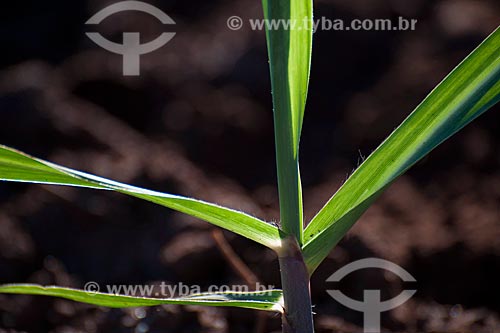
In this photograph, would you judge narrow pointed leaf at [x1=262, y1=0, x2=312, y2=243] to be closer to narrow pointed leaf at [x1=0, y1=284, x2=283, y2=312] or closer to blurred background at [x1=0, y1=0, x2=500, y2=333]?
narrow pointed leaf at [x1=0, y1=284, x2=283, y2=312]

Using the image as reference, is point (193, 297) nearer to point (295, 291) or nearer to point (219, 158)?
point (295, 291)

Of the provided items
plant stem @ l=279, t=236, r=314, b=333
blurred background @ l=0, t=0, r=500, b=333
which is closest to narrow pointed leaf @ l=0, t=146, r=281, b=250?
plant stem @ l=279, t=236, r=314, b=333

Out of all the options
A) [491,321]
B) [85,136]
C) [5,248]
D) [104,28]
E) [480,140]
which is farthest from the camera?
[104,28]

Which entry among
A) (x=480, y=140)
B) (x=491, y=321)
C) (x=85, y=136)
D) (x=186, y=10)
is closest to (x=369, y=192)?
(x=491, y=321)

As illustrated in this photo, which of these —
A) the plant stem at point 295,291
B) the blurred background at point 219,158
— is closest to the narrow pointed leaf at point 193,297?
the plant stem at point 295,291

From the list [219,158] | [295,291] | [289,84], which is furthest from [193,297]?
[219,158]

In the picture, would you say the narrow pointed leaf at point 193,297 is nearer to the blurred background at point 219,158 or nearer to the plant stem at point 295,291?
the plant stem at point 295,291

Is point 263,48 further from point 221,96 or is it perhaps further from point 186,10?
point 186,10
